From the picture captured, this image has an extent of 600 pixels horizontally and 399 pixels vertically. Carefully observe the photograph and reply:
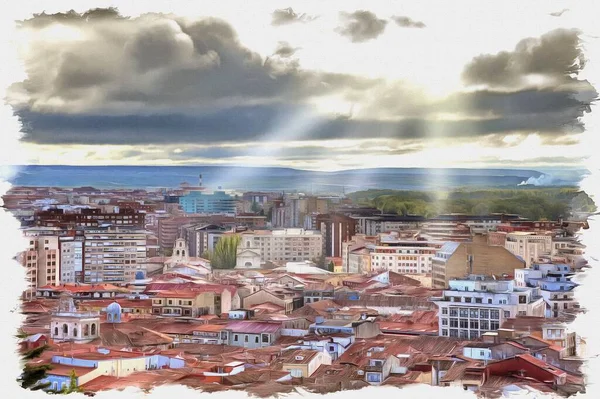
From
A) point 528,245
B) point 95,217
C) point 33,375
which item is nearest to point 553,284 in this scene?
point 528,245

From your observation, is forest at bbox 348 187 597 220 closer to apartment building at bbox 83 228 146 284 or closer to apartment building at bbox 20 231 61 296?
apartment building at bbox 83 228 146 284

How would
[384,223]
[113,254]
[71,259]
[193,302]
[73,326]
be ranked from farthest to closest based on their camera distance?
[384,223] < [113,254] < [71,259] < [193,302] < [73,326]

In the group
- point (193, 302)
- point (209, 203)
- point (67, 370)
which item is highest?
point (209, 203)

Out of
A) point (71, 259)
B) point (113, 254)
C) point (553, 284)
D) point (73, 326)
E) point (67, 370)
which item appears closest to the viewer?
point (67, 370)

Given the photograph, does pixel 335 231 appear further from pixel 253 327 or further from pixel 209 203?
pixel 253 327

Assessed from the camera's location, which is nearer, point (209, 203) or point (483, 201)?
point (483, 201)

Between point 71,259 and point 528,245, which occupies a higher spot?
point 528,245
